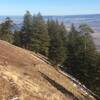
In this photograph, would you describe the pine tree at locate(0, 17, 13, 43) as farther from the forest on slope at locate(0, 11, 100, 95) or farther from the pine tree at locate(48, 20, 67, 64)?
the pine tree at locate(48, 20, 67, 64)

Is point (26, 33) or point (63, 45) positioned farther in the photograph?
point (26, 33)

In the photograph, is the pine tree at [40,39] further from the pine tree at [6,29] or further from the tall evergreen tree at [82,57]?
the pine tree at [6,29]

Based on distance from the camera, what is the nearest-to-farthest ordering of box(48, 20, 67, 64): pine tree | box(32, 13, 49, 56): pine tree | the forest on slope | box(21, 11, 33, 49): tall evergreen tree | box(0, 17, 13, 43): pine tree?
the forest on slope → box(48, 20, 67, 64): pine tree → box(32, 13, 49, 56): pine tree → box(21, 11, 33, 49): tall evergreen tree → box(0, 17, 13, 43): pine tree

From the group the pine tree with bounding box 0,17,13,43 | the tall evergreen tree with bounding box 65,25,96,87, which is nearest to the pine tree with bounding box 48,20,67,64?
the tall evergreen tree with bounding box 65,25,96,87

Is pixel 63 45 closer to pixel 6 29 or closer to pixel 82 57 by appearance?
pixel 82 57

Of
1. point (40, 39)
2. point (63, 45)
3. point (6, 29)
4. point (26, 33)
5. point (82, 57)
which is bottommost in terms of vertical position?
point (82, 57)

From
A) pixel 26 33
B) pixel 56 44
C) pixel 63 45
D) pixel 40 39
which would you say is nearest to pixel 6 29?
pixel 26 33

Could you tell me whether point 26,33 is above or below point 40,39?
above

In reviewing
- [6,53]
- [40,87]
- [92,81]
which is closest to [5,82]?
[40,87]

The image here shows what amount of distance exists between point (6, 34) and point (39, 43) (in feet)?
41.8

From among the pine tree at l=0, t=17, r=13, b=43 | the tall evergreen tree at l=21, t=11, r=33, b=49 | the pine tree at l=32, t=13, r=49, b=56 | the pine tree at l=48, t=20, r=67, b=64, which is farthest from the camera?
the pine tree at l=0, t=17, r=13, b=43

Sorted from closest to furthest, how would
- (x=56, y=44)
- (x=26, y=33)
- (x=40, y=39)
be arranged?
(x=40, y=39) → (x=56, y=44) → (x=26, y=33)

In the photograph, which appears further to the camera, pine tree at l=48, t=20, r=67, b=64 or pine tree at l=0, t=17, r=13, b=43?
pine tree at l=0, t=17, r=13, b=43

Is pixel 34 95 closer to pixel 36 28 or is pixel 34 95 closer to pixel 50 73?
pixel 50 73
